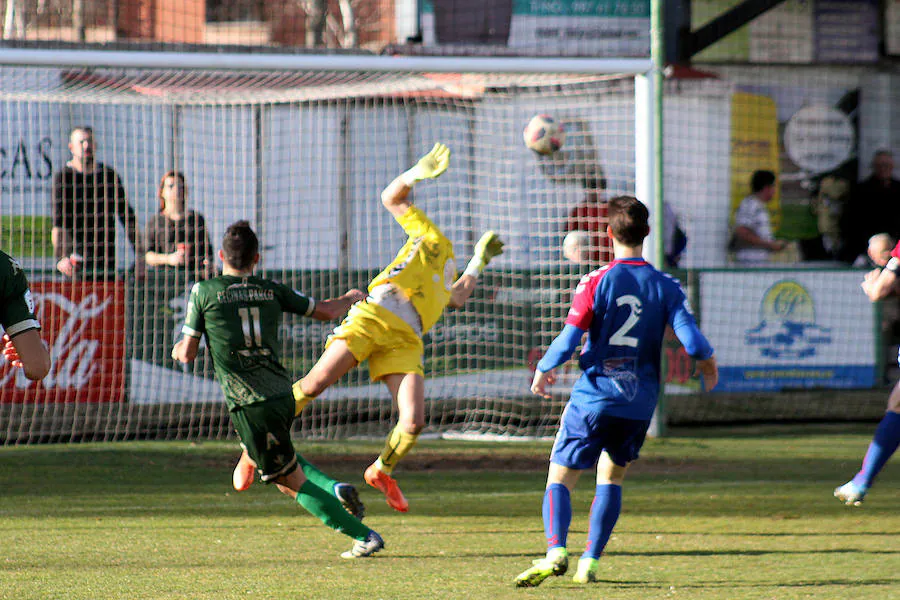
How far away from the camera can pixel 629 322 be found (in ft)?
17.9

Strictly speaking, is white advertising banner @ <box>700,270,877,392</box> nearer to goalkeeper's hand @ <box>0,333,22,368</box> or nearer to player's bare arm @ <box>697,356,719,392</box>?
player's bare arm @ <box>697,356,719,392</box>

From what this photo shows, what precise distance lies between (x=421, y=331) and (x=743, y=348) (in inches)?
253

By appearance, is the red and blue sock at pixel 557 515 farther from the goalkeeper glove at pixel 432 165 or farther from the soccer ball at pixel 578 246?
the soccer ball at pixel 578 246

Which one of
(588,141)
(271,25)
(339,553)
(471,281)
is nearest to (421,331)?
(471,281)

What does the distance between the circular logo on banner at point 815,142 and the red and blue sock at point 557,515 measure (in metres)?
14.5

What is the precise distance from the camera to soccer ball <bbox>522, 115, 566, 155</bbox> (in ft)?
35.6

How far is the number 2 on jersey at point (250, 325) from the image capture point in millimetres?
6047

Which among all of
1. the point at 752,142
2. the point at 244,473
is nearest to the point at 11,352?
the point at 244,473

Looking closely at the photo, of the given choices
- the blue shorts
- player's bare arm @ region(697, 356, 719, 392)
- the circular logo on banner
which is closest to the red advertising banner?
the blue shorts

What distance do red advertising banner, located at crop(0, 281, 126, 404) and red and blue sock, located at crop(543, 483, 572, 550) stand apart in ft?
21.8

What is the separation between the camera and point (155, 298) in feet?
37.3

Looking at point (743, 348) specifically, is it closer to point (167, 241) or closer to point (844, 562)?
point (167, 241)

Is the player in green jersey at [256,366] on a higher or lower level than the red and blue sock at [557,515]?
higher

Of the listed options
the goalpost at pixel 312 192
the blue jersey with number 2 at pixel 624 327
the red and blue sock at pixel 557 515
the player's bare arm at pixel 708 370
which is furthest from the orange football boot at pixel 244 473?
the goalpost at pixel 312 192
